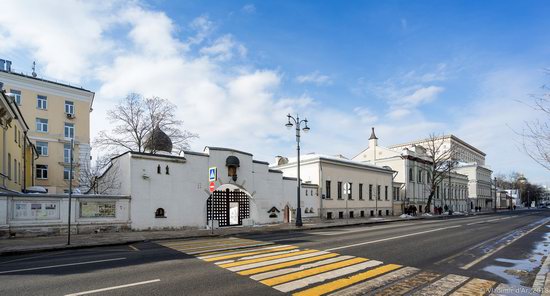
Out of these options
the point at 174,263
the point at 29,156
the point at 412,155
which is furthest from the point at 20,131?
the point at 412,155

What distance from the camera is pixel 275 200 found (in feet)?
93.5

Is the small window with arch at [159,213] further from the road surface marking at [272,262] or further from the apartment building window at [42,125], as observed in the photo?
the apartment building window at [42,125]

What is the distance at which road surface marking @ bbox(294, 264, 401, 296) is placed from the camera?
6758 millimetres

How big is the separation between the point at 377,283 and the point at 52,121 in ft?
157

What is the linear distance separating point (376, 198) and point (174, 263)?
121 feet

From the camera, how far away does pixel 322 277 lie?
26.1 feet

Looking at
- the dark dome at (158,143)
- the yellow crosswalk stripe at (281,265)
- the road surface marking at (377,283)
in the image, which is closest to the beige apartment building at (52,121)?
the dark dome at (158,143)

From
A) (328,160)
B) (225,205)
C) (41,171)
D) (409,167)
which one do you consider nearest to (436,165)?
(409,167)

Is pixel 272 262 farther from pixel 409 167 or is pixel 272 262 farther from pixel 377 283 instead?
pixel 409 167

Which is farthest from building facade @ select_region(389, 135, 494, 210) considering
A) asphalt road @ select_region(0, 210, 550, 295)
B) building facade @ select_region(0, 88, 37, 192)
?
asphalt road @ select_region(0, 210, 550, 295)

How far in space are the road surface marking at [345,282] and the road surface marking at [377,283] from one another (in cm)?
20

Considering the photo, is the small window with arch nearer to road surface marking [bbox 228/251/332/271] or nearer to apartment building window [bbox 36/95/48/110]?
road surface marking [bbox 228/251/332/271]

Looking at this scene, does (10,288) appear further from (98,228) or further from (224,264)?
(98,228)

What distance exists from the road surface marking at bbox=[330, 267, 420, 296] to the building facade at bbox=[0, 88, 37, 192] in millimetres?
20404
